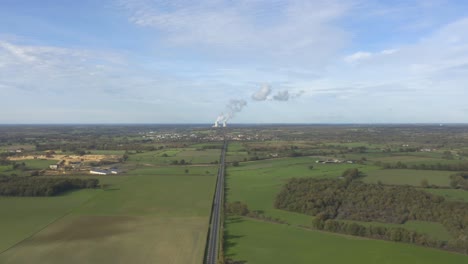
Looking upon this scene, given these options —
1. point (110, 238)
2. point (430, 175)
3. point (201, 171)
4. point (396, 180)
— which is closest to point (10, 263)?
point (110, 238)

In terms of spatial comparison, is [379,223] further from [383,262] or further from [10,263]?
[10,263]

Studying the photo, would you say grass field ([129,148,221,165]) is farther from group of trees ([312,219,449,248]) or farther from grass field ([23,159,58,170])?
group of trees ([312,219,449,248])

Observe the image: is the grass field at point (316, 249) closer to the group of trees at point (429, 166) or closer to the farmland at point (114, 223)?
the farmland at point (114, 223)

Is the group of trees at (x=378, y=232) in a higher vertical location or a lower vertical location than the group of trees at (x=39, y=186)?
lower

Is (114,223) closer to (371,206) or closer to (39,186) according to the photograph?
(39,186)

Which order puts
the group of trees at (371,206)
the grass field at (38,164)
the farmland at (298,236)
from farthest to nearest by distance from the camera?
the grass field at (38,164) < the group of trees at (371,206) < the farmland at (298,236)

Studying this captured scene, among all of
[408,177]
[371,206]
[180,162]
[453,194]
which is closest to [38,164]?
[180,162]

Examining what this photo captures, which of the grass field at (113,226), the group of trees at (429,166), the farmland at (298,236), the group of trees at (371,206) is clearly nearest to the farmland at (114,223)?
the grass field at (113,226)
